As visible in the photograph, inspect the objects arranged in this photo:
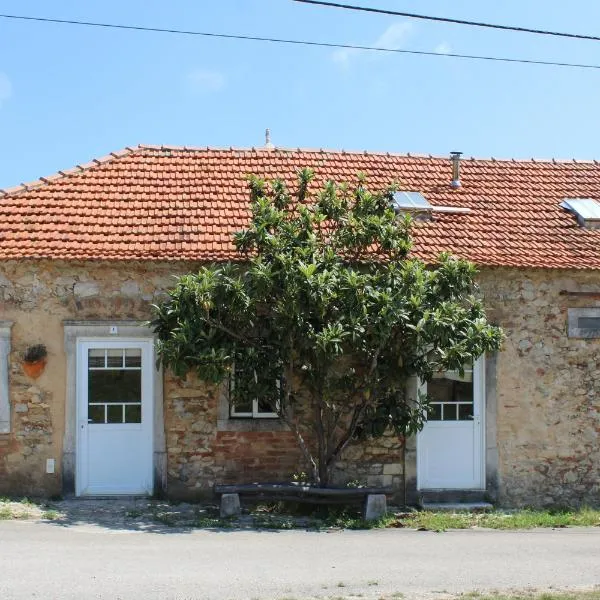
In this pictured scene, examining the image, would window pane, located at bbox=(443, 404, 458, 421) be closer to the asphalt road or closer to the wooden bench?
the wooden bench

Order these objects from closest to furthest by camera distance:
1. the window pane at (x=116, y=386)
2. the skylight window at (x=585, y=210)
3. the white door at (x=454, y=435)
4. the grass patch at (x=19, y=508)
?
1. the grass patch at (x=19, y=508)
2. the window pane at (x=116, y=386)
3. the white door at (x=454, y=435)
4. the skylight window at (x=585, y=210)

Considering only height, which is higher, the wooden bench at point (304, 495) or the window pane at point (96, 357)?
the window pane at point (96, 357)

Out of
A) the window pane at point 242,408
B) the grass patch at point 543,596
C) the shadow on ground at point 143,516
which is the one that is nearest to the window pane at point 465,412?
the window pane at point 242,408

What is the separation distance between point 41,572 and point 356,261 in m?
5.61

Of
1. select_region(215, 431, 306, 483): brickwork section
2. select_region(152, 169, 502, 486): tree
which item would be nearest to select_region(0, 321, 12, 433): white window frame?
select_region(152, 169, 502, 486): tree

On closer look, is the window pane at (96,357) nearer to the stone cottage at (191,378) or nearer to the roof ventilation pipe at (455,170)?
the stone cottage at (191,378)

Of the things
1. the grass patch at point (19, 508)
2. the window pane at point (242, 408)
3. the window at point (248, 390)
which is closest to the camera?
the grass patch at point (19, 508)

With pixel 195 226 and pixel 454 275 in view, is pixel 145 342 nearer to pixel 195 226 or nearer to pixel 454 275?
pixel 195 226

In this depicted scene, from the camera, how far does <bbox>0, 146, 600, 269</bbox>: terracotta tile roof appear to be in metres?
12.5

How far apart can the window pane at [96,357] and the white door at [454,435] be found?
4401 millimetres

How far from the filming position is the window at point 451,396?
1295 cm

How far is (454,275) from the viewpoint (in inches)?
458

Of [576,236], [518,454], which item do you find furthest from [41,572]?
[576,236]

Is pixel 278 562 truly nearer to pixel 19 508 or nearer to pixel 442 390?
pixel 19 508
